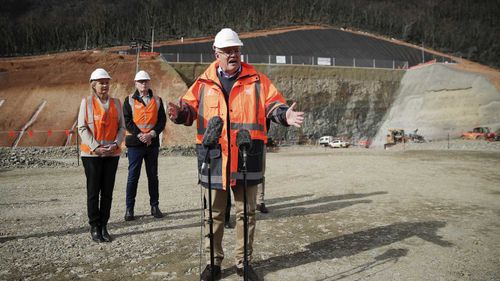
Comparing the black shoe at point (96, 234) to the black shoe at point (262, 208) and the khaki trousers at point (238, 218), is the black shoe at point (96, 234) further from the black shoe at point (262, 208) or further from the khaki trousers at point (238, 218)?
the black shoe at point (262, 208)

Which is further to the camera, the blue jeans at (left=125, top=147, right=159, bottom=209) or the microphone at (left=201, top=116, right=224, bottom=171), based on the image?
the blue jeans at (left=125, top=147, right=159, bottom=209)

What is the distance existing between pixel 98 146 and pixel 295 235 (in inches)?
130

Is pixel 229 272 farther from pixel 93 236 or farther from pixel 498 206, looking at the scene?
pixel 498 206

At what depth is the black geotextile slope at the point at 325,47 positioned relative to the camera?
1731 inches

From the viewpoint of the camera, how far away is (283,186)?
33.4ft

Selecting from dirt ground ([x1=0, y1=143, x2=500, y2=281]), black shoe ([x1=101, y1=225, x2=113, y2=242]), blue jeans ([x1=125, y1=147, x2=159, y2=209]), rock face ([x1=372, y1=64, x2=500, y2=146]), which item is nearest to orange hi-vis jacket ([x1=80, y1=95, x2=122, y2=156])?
blue jeans ([x1=125, y1=147, x2=159, y2=209])

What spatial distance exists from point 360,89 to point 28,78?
3524cm

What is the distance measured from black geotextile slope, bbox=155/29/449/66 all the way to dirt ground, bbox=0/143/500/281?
116 feet

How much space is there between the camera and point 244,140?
3.54 meters

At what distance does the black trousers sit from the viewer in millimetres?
5070

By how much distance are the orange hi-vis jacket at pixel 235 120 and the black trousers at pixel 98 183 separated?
6.76 feet

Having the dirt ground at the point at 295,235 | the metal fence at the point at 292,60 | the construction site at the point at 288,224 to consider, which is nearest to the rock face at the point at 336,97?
the metal fence at the point at 292,60

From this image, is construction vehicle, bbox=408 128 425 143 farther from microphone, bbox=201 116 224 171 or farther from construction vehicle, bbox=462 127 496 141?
microphone, bbox=201 116 224 171

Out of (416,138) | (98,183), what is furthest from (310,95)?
(98,183)
